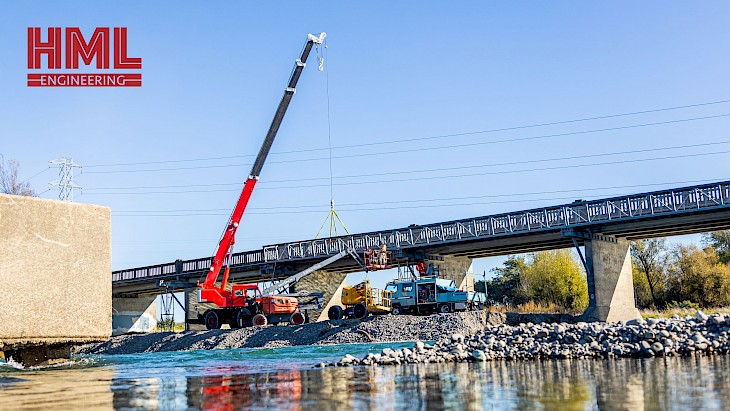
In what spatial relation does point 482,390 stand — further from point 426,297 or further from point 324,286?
point 324,286

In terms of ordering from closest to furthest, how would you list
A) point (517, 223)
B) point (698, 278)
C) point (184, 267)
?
1. point (517, 223)
2. point (698, 278)
3. point (184, 267)

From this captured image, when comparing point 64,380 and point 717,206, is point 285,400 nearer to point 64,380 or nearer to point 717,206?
point 64,380

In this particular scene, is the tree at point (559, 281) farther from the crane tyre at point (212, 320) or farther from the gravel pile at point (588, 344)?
the gravel pile at point (588, 344)

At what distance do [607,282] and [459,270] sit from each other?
1152cm

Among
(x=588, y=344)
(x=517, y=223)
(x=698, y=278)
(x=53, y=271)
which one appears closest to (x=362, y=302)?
(x=517, y=223)

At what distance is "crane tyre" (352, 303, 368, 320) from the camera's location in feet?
126

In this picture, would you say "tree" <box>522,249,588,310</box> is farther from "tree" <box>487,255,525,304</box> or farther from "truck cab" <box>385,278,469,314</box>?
"truck cab" <box>385,278,469,314</box>

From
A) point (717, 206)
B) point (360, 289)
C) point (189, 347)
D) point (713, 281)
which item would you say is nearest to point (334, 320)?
point (360, 289)

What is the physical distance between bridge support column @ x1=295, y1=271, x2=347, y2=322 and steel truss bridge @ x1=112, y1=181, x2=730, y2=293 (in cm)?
115

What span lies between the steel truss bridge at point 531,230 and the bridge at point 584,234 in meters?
0.04

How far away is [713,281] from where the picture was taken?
4919 cm

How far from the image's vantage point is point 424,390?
6613mm

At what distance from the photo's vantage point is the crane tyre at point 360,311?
38.3 meters

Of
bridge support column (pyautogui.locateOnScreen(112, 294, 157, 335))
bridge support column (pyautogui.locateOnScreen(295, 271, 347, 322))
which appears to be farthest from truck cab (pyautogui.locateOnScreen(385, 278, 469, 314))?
bridge support column (pyautogui.locateOnScreen(112, 294, 157, 335))
